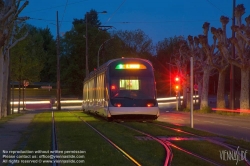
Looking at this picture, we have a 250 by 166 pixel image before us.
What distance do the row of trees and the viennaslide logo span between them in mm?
13360

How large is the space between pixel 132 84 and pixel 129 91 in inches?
18.4

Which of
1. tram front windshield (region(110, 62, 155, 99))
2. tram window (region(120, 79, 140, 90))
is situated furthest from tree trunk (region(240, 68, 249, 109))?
tram window (region(120, 79, 140, 90))

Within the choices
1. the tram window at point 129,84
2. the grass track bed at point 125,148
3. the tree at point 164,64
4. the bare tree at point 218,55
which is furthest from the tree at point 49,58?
the grass track bed at point 125,148

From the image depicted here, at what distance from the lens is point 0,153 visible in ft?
47.1

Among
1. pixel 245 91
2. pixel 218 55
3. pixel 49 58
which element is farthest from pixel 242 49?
pixel 49 58

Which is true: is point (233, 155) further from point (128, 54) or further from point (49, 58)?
point (49, 58)

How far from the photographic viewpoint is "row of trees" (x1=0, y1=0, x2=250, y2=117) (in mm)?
42250

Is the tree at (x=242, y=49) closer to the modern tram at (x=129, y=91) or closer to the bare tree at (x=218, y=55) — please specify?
the bare tree at (x=218, y=55)

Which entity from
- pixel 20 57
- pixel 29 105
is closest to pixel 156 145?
Answer: pixel 20 57

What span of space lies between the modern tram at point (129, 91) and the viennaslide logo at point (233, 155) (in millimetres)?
11201

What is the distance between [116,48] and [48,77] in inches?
1303

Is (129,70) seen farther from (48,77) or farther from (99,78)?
(48,77)

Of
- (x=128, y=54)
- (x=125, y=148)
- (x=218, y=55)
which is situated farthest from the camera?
(x=128, y=54)

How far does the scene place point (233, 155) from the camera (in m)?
13.6
